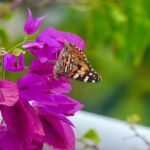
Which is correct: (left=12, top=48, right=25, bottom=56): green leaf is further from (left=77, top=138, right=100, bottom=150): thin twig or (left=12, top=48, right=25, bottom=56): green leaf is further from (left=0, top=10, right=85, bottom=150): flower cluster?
(left=77, top=138, right=100, bottom=150): thin twig

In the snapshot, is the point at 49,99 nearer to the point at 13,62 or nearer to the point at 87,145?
the point at 13,62

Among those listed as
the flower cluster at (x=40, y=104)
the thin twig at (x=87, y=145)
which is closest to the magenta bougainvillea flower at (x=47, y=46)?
the flower cluster at (x=40, y=104)

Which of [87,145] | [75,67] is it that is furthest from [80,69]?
[87,145]

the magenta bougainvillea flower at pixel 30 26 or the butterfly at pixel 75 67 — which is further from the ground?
the magenta bougainvillea flower at pixel 30 26

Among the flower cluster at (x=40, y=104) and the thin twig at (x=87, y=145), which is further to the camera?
the thin twig at (x=87, y=145)

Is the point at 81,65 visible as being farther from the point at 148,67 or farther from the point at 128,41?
the point at 148,67

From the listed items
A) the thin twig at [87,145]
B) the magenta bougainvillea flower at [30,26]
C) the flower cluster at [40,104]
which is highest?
the magenta bougainvillea flower at [30,26]

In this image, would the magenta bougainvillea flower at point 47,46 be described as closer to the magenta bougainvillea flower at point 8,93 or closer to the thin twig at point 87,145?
the magenta bougainvillea flower at point 8,93
